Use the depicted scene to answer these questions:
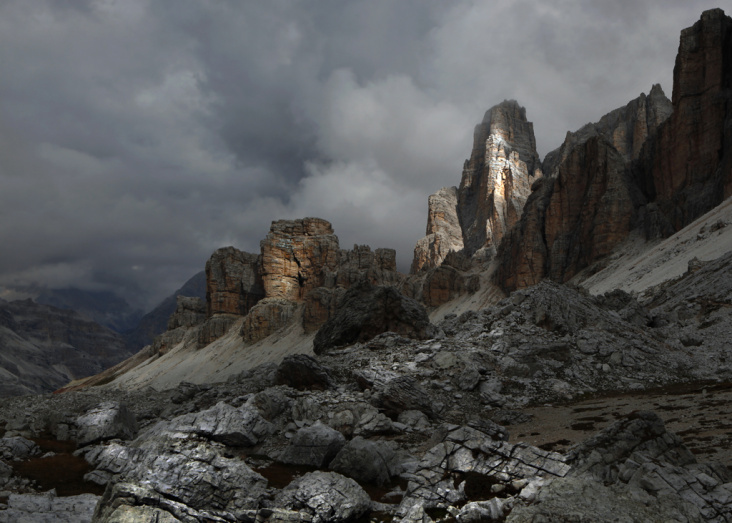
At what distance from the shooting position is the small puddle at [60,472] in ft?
67.0

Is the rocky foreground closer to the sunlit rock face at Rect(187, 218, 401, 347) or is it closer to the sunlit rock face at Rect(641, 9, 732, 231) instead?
the sunlit rock face at Rect(641, 9, 732, 231)

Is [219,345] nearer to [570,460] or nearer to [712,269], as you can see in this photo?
[712,269]

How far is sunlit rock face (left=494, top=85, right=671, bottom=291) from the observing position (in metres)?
109

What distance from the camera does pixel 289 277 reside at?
522 ft

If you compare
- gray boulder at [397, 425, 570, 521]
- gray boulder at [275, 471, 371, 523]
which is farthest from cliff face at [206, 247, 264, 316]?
gray boulder at [275, 471, 371, 523]

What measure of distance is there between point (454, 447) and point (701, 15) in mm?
130691

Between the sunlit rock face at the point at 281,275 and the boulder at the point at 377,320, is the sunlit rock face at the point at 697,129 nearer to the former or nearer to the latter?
the boulder at the point at 377,320

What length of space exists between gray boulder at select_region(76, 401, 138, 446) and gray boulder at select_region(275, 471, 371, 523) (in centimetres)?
1831

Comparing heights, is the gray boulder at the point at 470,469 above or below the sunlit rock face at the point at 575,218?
below

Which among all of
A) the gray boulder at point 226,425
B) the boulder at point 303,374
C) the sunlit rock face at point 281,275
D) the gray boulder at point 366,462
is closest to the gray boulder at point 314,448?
the gray boulder at point 366,462

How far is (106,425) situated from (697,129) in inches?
4773

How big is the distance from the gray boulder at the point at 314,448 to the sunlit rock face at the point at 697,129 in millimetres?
100136

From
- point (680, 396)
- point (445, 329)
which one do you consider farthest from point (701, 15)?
point (680, 396)

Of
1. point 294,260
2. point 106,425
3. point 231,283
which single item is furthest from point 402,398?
point 231,283
